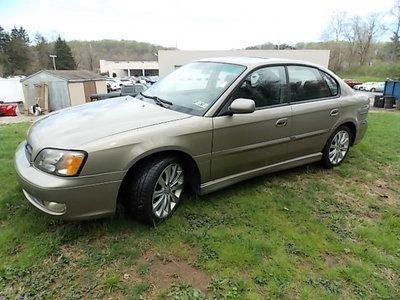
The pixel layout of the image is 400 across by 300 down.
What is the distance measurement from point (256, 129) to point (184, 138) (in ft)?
2.92

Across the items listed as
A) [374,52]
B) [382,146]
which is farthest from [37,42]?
[382,146]

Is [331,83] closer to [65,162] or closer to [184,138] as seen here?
[184,138]

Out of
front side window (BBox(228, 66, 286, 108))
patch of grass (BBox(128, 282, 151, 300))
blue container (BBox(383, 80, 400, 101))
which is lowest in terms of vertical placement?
blue container (BBox(383, 80, 400, 101))

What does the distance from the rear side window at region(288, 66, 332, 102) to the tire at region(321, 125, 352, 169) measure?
0.55m

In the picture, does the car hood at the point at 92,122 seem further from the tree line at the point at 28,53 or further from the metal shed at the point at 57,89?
the tree line at the point at 28,53

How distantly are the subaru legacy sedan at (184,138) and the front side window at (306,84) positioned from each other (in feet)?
0.04

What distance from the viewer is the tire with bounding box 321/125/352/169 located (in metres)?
4.25

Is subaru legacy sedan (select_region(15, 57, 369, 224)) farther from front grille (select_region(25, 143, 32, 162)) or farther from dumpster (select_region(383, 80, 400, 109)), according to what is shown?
dumpster (select_region(383, 80, 400, 109))

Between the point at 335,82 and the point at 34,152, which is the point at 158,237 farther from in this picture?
the point at 335,82

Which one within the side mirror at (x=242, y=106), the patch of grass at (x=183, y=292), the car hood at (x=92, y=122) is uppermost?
the side mirror at (x=242, y=106)

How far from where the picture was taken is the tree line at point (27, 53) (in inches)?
2293

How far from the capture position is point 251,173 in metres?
3.47

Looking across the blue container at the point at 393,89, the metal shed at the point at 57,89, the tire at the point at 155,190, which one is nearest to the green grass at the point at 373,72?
the blue container at the point at 393,89

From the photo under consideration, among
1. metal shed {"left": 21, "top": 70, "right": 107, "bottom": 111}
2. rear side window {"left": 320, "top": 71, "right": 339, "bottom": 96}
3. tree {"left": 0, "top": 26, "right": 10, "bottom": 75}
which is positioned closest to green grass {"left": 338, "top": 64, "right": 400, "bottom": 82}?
metal shed {"left": 21, "top": 70, "right": 107, "bottom": 111}
